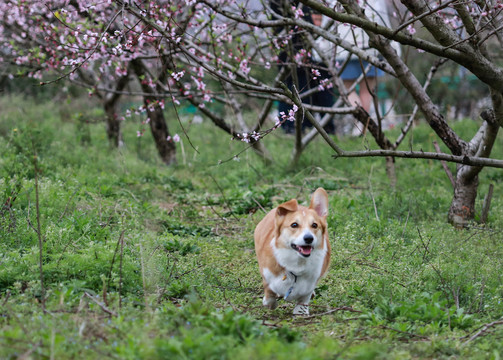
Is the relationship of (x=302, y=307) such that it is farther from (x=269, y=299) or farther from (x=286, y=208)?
(x=286, y=208)

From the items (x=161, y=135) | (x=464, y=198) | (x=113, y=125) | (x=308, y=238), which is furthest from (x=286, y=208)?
(x=113, y=125)

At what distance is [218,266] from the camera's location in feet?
18.6

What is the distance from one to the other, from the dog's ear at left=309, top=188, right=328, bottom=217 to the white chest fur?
36cm

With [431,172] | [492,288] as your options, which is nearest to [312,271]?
[492,288]

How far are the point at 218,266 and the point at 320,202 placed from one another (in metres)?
1.44

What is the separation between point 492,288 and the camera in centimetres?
459

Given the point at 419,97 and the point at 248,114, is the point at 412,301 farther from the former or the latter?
Answer: the point at 248,114

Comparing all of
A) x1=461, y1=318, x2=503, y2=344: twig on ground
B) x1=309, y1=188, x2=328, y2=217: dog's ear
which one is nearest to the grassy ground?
x1=461, y1=318, x2=503, y2=344: twig on ground

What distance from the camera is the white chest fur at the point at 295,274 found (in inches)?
172

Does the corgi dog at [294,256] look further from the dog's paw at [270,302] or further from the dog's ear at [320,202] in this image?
the dog's ear at [320,202]

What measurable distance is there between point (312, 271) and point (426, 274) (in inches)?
41.8

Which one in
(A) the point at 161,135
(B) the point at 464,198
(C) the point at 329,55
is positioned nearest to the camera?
(B) the point at 464,198

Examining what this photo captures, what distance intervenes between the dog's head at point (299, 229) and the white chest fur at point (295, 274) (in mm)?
60

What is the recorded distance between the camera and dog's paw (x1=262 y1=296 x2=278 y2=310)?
455cm
